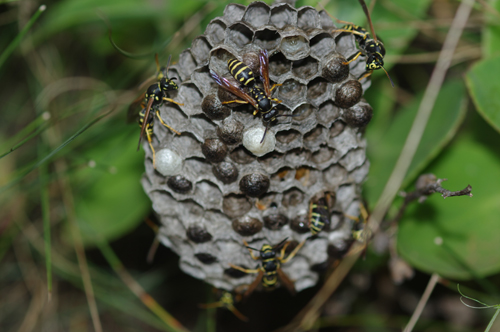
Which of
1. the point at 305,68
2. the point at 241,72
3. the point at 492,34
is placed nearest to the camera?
the point at 241,72

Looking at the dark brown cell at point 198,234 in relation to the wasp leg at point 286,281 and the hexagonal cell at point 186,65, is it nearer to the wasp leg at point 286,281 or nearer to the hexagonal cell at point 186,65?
the wasp leg at point 286,281

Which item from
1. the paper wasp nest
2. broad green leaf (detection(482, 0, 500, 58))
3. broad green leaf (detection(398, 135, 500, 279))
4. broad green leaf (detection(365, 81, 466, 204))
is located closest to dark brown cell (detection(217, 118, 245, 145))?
the paper wasp nest

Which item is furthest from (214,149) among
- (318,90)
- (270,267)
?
(270,267)

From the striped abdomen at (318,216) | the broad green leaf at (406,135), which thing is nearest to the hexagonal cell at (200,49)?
the striped abdomen at (318,216)

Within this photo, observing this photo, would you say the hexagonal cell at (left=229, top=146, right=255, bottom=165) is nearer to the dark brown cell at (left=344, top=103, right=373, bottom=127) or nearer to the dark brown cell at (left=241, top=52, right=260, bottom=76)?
the dark brown cell at (left=241, top=52, right=260, bottom=76)

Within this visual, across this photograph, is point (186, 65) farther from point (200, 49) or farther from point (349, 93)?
point (349, 93)

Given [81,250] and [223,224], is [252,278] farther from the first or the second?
[81,250]
